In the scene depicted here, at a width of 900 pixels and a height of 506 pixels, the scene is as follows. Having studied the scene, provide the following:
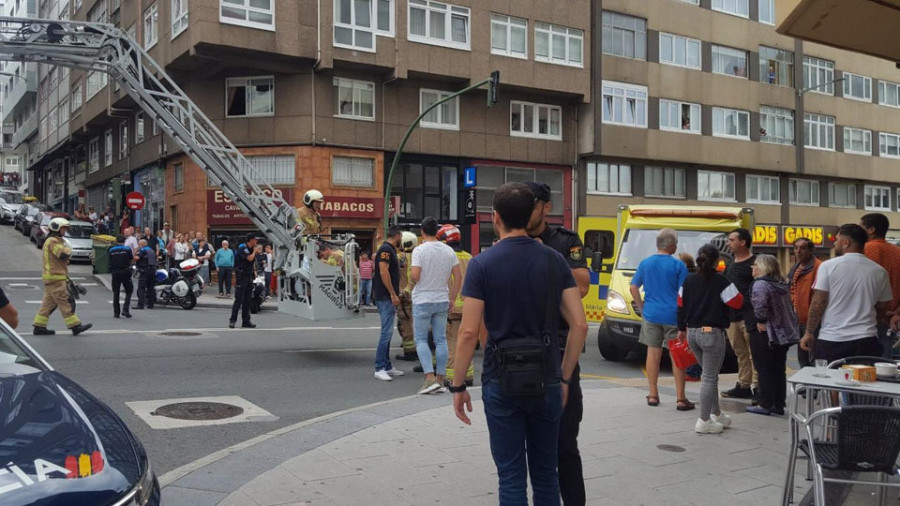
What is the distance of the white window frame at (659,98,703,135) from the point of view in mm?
33312

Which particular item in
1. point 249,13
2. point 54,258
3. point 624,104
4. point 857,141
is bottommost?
point 54,258

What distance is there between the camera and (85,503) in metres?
2.78

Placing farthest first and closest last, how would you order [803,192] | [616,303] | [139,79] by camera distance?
[803,192], [139,79], [616,303]

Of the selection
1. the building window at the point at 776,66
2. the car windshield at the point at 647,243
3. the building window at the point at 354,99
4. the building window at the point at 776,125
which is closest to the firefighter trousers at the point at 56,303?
the car windshield at the point at 647,243

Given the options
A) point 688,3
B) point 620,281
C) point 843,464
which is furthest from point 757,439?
point 688,3

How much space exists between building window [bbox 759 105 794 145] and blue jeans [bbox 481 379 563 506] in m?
36.5

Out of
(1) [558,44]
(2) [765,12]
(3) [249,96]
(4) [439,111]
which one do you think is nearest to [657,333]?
(4) [439,111]

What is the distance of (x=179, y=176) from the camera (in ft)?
95.6

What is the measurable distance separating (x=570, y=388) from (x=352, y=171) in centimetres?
2373

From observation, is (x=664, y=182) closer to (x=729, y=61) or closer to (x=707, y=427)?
(x=729, y=61)

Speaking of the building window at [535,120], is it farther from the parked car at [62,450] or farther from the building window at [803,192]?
the parked car at [62,450]

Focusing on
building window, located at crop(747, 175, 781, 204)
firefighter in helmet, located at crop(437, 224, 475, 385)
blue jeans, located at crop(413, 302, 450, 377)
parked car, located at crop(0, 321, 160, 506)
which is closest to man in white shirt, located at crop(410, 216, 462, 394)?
blue jeans, located at crop(413, 302, 450, 377)

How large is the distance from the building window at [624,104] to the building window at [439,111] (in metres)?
6.71

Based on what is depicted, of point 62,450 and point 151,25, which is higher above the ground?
point 151,25
